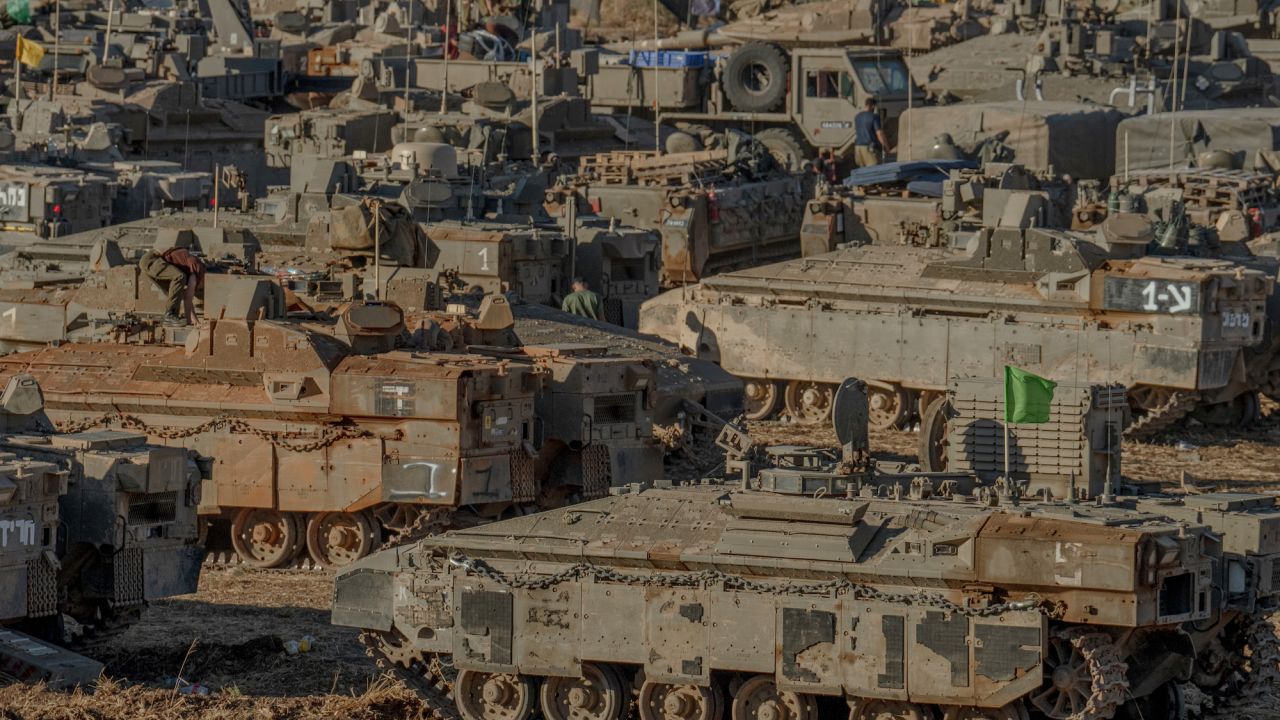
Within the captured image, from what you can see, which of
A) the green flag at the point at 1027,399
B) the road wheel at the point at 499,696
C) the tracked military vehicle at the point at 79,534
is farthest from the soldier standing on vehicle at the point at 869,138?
the road wheel at the point at 499,696

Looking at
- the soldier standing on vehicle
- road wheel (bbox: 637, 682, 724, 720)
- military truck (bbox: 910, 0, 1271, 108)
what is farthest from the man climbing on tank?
military truck (bbox: 910, 0, 1271, 108)

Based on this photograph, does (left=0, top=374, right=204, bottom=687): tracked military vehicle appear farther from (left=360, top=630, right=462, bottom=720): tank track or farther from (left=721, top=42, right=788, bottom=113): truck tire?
(left=721, top=42, right=788, bottom=113): truck tire

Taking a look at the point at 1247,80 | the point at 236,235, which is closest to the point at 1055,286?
the point at 236,235

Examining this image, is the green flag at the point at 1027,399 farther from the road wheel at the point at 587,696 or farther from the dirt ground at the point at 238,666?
the road wheel at the point at 587,696

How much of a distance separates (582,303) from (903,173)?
873cm

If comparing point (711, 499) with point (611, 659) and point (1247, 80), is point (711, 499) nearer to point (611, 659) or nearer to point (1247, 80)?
point (611, 659)

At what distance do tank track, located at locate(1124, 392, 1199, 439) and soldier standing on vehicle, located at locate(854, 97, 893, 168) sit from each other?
61.1 feet

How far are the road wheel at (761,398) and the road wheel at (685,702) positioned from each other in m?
14.3

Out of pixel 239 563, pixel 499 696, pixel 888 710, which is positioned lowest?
pixel 239 563

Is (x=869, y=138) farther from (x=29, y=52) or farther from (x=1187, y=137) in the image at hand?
(x=29, y=52)

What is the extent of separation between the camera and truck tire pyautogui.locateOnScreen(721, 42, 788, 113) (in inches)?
2071

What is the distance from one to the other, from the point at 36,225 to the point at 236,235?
264 inches

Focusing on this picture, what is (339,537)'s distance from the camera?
82.2 feet

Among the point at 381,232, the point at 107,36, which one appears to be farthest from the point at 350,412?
the point at 107,36
